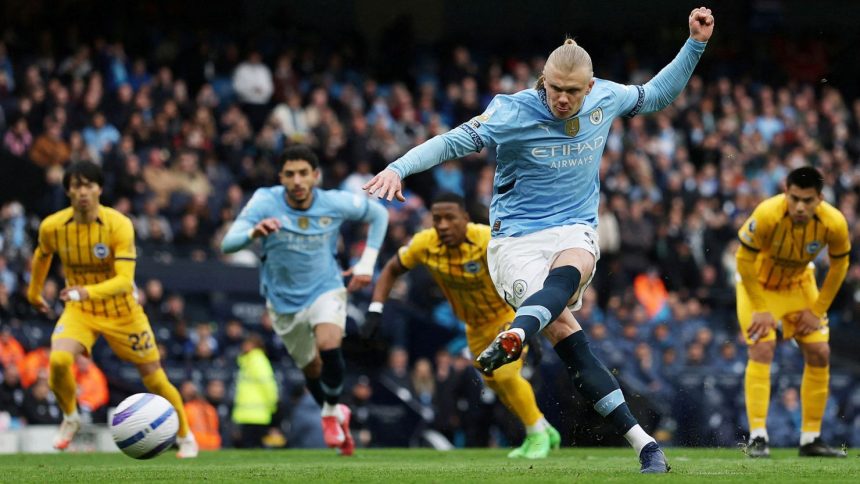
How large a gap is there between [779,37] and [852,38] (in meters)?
1.56

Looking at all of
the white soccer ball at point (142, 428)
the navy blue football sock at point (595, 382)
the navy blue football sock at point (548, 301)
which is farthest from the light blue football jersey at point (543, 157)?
the white soccer ball at point (142, 428)

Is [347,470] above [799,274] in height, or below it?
below

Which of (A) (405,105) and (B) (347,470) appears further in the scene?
(A) (405,105)

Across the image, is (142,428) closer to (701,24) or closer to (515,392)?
(515,392)

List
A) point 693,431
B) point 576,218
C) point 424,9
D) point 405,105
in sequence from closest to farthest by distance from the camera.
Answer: point 576,218 → point 693,431 → point 405,105 → point 424,9

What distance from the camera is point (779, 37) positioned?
104 ft

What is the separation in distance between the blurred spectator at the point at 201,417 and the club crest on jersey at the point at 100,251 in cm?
480

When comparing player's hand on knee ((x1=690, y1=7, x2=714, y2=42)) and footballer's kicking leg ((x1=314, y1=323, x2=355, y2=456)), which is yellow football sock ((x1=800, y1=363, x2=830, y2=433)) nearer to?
footballer's kicking leg ((x1=314, y1=323, x2=355, y2=456))

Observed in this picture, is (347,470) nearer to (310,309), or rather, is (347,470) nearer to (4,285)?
(310,309)

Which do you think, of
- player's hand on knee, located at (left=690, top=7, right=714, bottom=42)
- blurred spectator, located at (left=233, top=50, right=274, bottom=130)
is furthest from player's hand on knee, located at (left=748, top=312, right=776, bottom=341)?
blurred spectator, located at (left=233, top=50, right=274, bottom=130)

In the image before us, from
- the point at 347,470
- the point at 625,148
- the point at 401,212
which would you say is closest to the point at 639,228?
the point at 625,148

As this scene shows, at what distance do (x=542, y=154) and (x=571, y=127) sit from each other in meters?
0.26

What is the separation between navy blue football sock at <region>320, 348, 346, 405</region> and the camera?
12.8m

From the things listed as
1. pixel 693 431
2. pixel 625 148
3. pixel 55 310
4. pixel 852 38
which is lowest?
pixel 693 431
